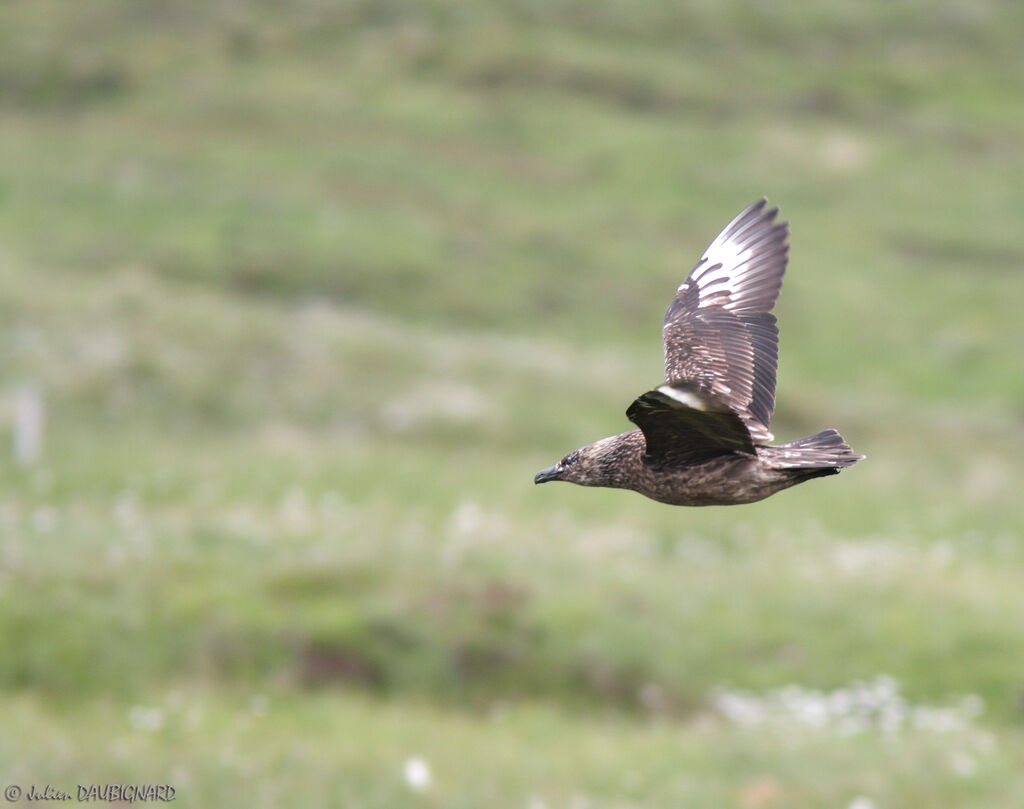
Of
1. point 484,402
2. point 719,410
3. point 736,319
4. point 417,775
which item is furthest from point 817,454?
point 484,402

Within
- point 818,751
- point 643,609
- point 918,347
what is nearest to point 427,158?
point 918,347

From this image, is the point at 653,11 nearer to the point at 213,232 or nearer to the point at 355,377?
the point at 213,232

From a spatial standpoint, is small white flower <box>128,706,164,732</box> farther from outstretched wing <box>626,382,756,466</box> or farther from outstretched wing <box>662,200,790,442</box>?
outstretched wing <box>626,382,756,466</box>

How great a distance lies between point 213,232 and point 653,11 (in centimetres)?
2204

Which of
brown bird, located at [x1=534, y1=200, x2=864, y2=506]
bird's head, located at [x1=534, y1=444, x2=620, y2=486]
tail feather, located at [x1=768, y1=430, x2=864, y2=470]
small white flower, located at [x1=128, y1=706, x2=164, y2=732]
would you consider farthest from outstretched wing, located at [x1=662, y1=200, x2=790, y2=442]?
small white flower, located at [x1=128, y1=706, x2=164, y2=732]

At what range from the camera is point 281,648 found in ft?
39.6

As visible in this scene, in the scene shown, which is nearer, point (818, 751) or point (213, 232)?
point (818, 751)

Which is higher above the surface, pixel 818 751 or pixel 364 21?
pixel 364 21

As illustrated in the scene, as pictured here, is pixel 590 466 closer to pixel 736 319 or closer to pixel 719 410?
pixel 719 410

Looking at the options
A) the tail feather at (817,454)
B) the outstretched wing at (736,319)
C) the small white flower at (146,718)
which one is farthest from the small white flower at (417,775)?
the tail feather at (817,454)

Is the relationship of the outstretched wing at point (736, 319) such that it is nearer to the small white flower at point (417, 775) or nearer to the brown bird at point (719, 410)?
the brown bird at point (719, 410)

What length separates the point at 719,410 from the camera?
16.5 feet

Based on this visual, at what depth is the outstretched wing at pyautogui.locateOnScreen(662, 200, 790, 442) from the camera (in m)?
6.62

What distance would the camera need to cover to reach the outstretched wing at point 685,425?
4.92m
